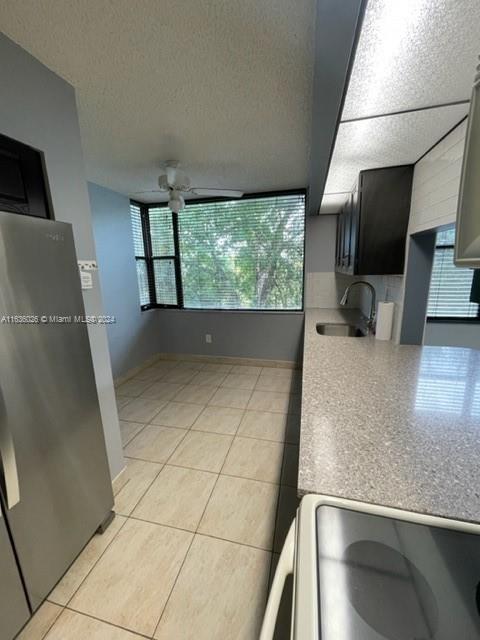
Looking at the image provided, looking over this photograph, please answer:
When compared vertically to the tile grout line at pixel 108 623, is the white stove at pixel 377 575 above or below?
above

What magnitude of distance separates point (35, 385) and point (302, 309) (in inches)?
123

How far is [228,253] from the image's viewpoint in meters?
3.65

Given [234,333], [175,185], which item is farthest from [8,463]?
[234,333]

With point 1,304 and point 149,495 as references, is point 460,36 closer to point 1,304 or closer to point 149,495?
point 1,304

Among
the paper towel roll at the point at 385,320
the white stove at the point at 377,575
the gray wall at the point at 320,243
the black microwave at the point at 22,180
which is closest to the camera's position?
the white stove at the point at 377,575

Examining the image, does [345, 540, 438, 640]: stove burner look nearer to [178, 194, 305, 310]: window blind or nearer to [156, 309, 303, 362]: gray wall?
[156, 309, 303, 362]: gray wall

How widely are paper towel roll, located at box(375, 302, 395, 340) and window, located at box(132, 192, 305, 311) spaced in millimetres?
1697

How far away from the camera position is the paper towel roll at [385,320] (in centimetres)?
191

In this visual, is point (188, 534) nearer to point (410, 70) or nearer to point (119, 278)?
point (410, 70)

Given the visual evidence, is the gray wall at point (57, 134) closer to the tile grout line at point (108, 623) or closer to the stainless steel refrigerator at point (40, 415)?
the stainless steel refrigerator at point (40, 415)

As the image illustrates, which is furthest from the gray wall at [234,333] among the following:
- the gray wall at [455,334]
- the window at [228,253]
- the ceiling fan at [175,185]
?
the ceiling fan at [175,185]

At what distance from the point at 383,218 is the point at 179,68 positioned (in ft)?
4.90

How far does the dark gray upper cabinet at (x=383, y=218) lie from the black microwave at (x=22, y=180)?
1.90m

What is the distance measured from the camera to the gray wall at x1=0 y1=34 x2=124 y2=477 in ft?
3.57
